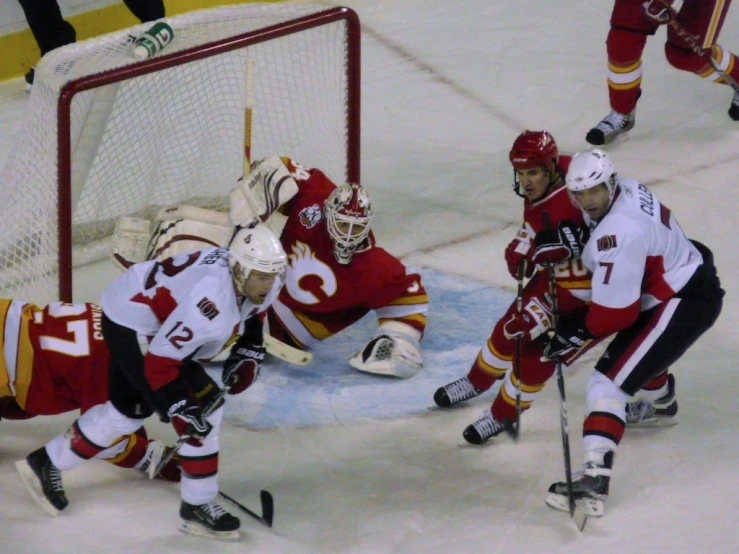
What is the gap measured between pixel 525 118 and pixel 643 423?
8.16 feet

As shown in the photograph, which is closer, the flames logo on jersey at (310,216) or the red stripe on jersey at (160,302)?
the red stripe on jersey at (160,302)

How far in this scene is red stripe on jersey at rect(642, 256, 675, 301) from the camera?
133 inches

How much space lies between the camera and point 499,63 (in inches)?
260

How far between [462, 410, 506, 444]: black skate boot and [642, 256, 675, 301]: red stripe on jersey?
2.21ft

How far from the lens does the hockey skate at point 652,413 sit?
386 centimetres

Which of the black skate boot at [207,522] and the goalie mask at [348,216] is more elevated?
the goalie mask at [348,216]

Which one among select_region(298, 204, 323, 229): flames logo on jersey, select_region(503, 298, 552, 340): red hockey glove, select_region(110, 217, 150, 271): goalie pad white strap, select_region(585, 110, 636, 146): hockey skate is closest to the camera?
select_region(503, 298, 552, 340): red hockey glove

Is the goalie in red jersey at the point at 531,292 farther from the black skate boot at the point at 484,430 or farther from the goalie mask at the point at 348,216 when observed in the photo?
the goalie mask at the point at 348,216

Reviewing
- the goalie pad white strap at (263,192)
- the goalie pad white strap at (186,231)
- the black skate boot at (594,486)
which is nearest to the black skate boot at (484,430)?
the black skate boot at (594,486)

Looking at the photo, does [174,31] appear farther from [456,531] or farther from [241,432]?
[456,531]

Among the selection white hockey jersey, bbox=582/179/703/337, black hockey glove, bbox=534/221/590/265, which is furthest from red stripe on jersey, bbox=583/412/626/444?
black hockey glove, bbox=534/221/590/265

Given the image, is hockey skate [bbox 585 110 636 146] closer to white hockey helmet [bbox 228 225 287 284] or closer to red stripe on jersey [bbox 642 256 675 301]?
red stripe on jersey [bbox 642 256 675 301]

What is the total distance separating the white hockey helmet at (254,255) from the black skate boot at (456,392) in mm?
1045

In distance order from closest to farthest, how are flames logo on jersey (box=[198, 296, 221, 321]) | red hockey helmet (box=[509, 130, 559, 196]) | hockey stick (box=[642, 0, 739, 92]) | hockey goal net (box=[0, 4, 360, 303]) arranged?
flames logo on jersey (box=[198, 296, 221, 321]), red hockey helmet (box=[509, 130, 559, 196]), hockey goal net (box=[0, 4, 360, 303]), hockey stick (box=[642, 0, 739, 92])
